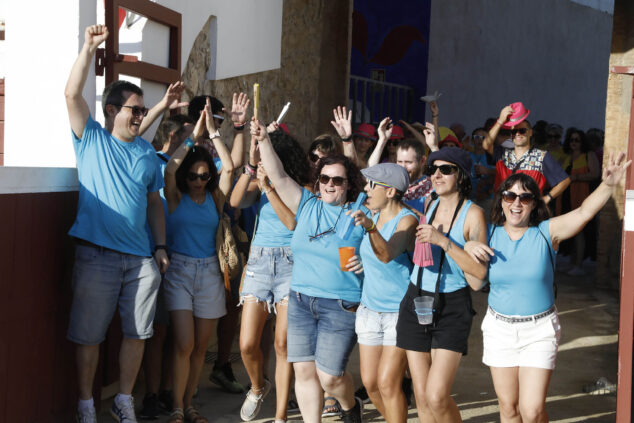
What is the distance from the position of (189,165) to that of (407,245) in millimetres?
1604

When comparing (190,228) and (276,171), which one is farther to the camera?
(190,228)

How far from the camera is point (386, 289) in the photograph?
4.53m

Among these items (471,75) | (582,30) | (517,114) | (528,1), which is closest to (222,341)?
(517,114)

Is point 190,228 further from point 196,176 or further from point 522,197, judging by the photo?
point 522,197

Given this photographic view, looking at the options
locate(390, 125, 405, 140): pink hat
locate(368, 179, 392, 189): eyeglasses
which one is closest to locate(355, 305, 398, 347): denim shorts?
locate(368, 179, 392, 189): eyeglasses

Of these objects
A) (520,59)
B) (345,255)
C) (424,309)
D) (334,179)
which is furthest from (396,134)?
(520,59)

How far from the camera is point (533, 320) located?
13.6 feet

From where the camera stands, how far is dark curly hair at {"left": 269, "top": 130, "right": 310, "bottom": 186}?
527 cm

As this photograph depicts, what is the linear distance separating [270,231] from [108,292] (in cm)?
110

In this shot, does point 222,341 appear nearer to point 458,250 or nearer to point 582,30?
point 458,250

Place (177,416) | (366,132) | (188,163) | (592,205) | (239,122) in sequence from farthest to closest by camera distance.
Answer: (366,132) < (239,122) < (188,163) < (177,416) < (592,205)

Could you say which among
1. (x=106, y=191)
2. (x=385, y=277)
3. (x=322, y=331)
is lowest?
(x=322, y=331)

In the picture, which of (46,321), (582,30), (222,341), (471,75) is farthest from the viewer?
(582,30)

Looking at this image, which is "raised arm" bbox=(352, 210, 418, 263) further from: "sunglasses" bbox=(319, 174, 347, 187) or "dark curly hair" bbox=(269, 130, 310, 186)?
"dark curly hair" bbox=(269, 130, 310, 186)
